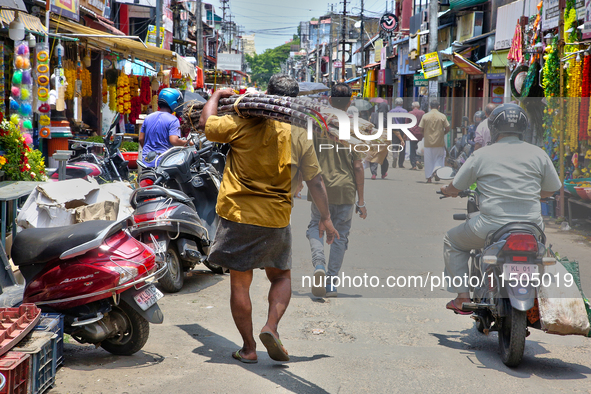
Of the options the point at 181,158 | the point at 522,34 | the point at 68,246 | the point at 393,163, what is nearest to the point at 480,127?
the point at 393,163

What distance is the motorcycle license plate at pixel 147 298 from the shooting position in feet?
12.3

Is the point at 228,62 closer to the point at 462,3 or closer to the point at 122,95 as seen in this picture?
the point at 462,3

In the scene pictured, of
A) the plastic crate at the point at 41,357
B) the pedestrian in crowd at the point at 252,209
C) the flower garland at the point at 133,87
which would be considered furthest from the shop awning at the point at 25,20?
the flower garland at the point at 133,87

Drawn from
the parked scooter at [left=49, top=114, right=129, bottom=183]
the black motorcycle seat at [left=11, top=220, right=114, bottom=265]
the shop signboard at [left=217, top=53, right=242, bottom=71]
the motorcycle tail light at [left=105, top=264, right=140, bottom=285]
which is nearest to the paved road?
the motorcycle tail light at [left=105, top=264, right=140, bottom=285]

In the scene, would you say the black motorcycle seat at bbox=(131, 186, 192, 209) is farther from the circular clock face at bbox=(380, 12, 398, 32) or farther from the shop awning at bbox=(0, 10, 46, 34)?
the circular clock face at bbox=(380, 12, 398, 32)

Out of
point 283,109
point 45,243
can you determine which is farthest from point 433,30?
point 45,243

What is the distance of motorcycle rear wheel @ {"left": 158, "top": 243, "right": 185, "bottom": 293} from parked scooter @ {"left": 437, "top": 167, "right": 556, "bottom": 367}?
2.78 meters

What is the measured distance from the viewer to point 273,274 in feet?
13.0

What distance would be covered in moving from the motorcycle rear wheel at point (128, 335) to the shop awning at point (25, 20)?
19.1ft

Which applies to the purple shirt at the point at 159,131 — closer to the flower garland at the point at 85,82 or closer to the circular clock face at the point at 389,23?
the flower garland at the point at 85,82

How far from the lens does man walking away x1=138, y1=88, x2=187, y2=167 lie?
7.25 metres

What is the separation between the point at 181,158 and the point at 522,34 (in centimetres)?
862

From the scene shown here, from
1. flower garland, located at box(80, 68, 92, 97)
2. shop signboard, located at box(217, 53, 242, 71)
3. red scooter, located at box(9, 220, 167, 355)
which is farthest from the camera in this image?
shop signboard, located at box(217, 53, 242, 71)

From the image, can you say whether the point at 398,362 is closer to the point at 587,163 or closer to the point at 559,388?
the point at 559,388
